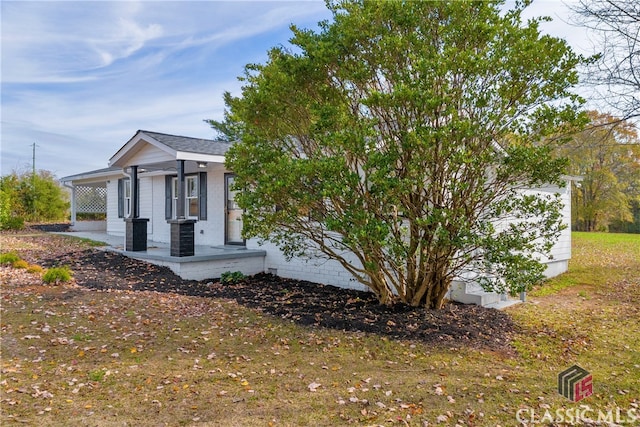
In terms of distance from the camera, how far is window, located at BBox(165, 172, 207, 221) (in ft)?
37.1

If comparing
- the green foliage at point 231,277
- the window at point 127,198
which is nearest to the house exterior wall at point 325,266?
the green foliage at point 231,277

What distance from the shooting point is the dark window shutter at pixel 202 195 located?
11250 mm

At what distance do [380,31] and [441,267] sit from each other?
3304 mm

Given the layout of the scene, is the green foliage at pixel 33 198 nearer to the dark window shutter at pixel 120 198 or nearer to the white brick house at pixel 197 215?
the dark window shutter at pixel 120 198

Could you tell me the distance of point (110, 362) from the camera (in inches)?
162

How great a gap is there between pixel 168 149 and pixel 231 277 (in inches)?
132

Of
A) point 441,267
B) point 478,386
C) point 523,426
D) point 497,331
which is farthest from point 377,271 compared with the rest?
Answer: point 523,426

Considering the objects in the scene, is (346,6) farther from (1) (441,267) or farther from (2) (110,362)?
Answer: (2) (110,362)

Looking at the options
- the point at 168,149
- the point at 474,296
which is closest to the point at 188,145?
the point at 168,149

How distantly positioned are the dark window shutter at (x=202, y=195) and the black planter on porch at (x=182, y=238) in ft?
6.88

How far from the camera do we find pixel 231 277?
8805 mm

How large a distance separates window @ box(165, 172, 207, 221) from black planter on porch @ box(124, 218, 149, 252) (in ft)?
4.79

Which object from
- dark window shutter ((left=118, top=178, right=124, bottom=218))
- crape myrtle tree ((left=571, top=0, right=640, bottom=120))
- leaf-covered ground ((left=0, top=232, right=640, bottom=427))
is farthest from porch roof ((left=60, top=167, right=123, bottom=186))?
crape myrtle tree ((left=571, top=0, right=640, bottom=120))

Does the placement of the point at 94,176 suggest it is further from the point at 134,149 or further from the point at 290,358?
the point at 290,358
